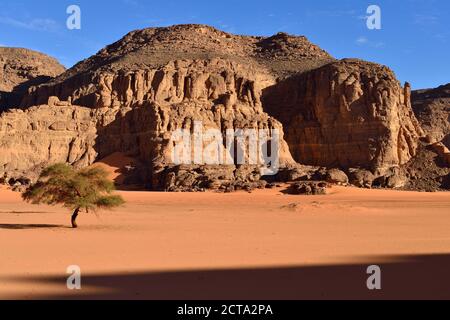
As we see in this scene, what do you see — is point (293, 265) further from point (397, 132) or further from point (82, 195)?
point (397, 132)

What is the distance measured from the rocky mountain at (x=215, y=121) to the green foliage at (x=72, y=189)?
20728 mm

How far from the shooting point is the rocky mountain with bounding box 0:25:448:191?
4931cm

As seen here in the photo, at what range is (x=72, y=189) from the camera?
22.0 metres

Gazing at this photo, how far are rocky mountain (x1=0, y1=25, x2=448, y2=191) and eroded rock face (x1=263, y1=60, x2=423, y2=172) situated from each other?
12 centimetres

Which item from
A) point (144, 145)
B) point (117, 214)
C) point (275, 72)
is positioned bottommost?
point (117, 214)

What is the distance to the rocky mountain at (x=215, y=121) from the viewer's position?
162ft

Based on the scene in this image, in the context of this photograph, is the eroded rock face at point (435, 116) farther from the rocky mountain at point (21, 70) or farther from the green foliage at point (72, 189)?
the rocky mountain at point (21, 70)
